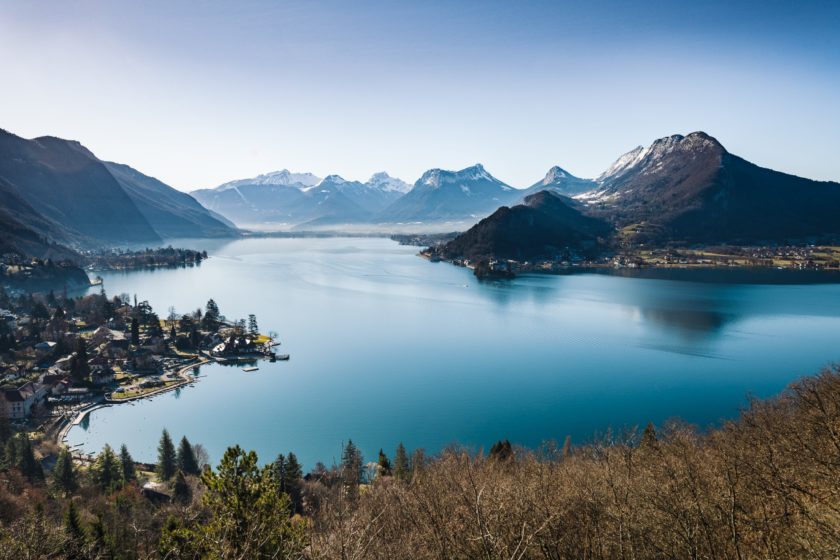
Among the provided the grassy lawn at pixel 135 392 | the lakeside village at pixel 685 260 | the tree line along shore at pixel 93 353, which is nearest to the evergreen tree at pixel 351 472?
the tree line along shore at pixel 93 353

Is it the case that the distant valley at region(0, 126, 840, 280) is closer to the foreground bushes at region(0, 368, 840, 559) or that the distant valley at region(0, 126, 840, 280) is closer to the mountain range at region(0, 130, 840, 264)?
the mountain range at region(0, 130, 840, 264)

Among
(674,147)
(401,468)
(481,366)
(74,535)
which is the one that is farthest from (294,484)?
(674,147)

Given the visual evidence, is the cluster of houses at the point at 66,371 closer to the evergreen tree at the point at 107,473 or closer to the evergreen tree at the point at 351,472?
the evergreen tree at the point at 107,473

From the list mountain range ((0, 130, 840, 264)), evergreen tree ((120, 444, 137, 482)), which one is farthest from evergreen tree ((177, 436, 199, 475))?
mountain range ((0, 130, 840, 264))

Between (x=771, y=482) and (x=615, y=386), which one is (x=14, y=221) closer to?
(x=615, y=386)

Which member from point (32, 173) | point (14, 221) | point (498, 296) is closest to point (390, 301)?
point (498, 296)
